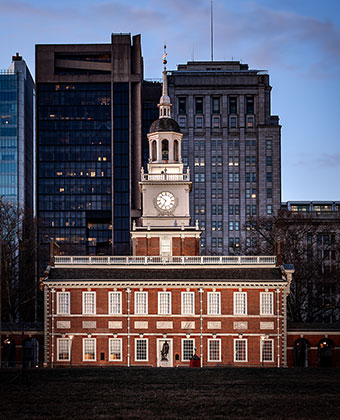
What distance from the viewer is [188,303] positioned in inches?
2827

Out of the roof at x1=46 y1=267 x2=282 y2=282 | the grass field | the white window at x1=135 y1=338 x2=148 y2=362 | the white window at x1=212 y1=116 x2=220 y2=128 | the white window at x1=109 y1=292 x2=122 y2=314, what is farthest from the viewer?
the white window at x1=212 y1=116 x2=220 y2=128

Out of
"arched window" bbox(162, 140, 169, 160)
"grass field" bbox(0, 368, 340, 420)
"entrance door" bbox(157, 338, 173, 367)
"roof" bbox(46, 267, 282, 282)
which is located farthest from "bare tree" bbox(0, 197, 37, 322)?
"grass field" bbox(0, 368, 340, 420)

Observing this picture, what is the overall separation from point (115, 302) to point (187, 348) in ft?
23.4

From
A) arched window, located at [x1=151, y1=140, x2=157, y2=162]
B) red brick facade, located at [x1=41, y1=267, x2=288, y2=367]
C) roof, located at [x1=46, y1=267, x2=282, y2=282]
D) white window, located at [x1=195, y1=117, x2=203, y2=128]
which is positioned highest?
white window, located at [x1=195, y1=117, x2=203, y2=128]

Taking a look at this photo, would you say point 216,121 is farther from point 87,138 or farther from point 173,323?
point 173,323

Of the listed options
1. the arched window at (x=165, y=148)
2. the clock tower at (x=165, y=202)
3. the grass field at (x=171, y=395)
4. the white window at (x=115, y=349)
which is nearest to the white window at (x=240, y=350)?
the white window at (x=115, y=349)

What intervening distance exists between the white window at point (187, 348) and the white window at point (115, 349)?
5.26 meters

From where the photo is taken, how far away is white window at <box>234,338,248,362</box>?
2790 inches

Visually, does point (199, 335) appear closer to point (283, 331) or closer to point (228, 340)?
point (228, 340)

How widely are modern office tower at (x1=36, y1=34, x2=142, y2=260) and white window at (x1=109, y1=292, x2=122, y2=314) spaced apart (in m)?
121

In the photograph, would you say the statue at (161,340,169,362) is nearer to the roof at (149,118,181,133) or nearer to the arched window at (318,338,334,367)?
the arched window at (318,338,334,367)

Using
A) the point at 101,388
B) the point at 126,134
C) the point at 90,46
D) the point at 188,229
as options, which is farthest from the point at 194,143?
the point at 101,388

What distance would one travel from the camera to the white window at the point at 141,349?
7106 centimetres

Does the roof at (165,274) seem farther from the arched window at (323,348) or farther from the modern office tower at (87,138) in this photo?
the modern office tower at (87,138)
